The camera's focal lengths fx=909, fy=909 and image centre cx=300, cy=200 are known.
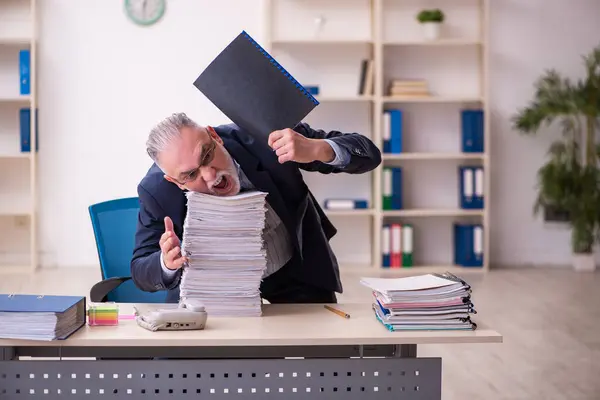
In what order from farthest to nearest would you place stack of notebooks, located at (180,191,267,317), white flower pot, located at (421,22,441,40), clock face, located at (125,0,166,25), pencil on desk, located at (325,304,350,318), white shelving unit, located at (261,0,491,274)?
white shelving unit, located at (261,0,491,274) < clock face, located at (125,0,166,25) < white flower pot, located at (421,22,441,40) < pencil on desk, located at (325,304,350,318) < stack of notebooks, located at (180,191,267,317)

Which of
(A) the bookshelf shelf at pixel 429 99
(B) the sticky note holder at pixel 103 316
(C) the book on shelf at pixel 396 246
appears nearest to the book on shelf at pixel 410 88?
(A) the bookshelf shelf at pixel 429 99

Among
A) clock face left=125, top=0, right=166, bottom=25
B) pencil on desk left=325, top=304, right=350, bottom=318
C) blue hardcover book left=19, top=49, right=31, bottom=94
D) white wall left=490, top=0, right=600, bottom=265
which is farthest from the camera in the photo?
white wall left=490, top=0, right=600, bottom=265

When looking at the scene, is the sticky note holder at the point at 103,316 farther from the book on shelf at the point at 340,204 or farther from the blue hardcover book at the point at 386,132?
the blue hardcover book at the point at 386,132

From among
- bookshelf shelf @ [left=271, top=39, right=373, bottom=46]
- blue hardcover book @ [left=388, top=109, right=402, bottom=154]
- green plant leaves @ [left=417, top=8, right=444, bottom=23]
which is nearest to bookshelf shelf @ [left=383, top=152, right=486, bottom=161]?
blue hardcover book @ [left=388, top=109, right=402, bottom=154]

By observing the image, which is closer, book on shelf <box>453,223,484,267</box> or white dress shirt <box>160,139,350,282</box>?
white dress shirt <box>160,139,350,282</box>

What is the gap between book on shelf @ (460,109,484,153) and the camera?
7.44m

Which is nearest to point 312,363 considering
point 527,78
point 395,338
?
point 395,338

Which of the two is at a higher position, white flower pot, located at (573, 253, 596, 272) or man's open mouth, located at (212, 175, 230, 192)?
man's open mouth, located at (212, 175, 230, 192)

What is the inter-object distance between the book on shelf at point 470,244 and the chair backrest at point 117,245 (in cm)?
452

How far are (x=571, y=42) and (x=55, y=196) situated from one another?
14.9 feet

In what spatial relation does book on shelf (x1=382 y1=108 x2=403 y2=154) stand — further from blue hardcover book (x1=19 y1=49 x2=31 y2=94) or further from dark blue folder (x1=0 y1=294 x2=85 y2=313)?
dark blue folder (x1=0 y1=294 x2=85 y2=313)

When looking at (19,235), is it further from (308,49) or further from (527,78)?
(527,78)

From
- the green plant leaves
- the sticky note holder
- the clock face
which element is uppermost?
the clock face

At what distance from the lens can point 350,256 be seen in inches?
304
